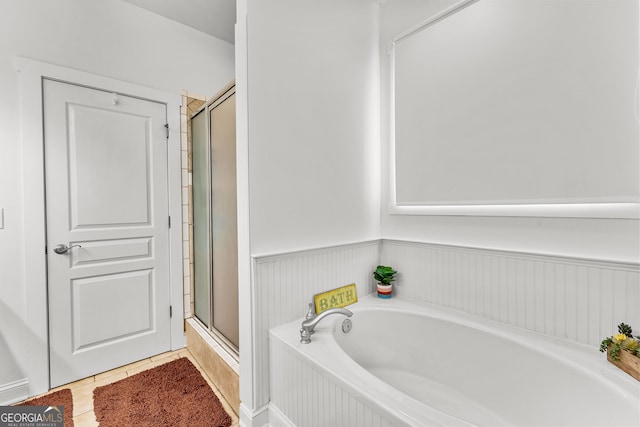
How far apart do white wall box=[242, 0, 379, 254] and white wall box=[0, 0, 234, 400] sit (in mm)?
1307

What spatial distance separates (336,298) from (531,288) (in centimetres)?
98

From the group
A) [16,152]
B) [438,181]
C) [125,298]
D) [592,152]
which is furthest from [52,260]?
[592,152]

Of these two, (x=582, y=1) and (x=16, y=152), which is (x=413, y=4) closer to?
(x=582, y=1)

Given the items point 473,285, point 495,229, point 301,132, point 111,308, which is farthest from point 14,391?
point 495,229

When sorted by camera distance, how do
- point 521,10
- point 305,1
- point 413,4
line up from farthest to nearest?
point 413,4, point 305,1, point 521,10

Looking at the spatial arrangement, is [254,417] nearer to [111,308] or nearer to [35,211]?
[111,308]

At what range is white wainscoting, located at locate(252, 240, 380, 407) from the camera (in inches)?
55.2

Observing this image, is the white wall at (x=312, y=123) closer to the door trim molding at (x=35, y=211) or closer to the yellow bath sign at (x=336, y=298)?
the yellow bath sign at (x=336, y=298)

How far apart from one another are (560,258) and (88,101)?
9.48 ft

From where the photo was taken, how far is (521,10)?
1.34m

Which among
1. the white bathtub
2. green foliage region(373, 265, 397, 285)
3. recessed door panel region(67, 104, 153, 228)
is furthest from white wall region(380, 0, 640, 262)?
recessed door panel region(67, 104, 153, 228)

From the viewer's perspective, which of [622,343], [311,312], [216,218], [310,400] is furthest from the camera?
[216,218]

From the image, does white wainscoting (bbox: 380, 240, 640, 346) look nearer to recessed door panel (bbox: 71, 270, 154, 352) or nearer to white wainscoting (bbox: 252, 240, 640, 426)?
white wainscoting (bbox: 252, 240, 640, 426)

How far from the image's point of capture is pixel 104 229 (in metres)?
2.03
